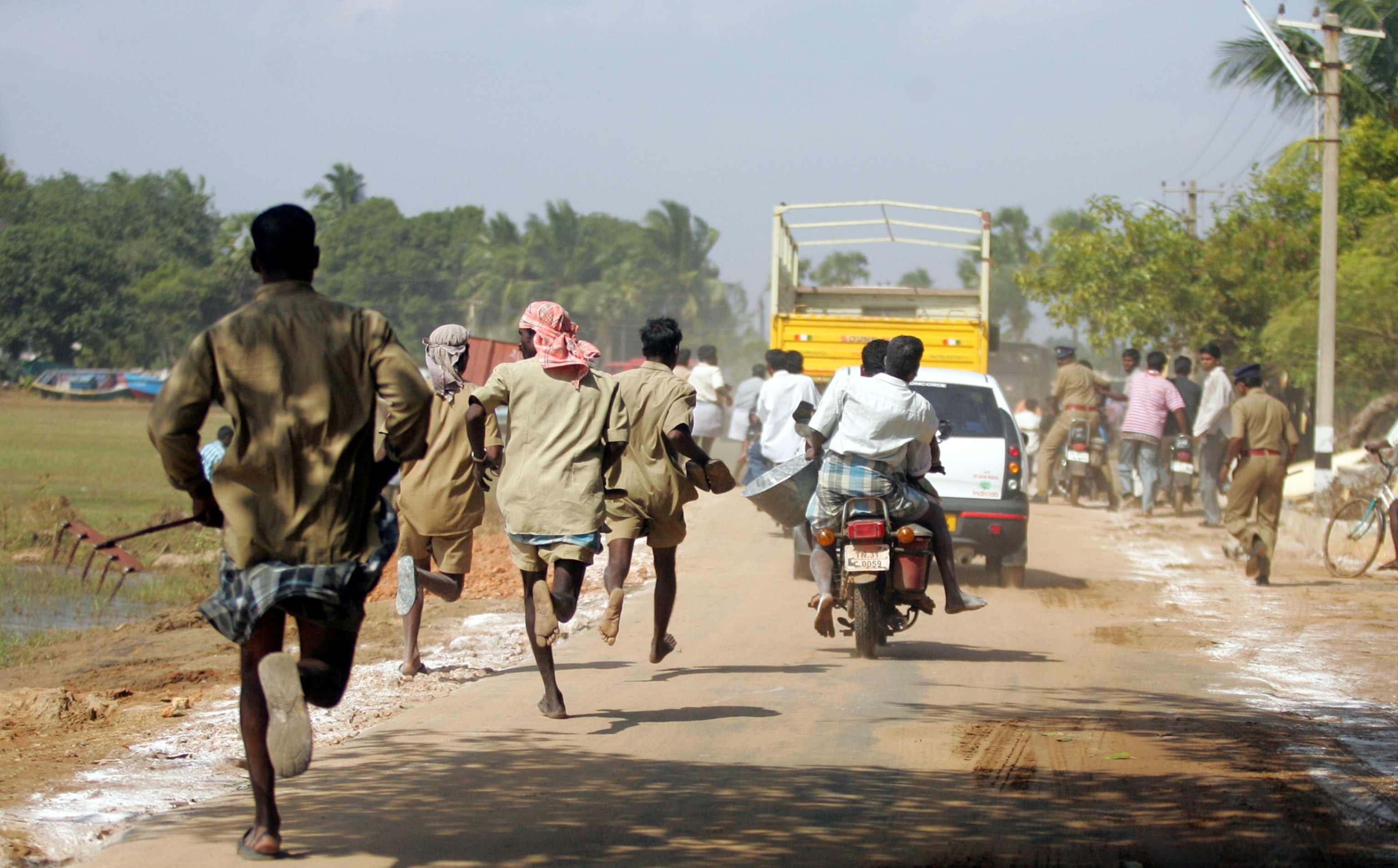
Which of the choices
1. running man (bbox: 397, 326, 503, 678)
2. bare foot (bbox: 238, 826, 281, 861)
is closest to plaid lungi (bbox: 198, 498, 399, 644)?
bare foot (bbox: 238, 826, 281, 861)

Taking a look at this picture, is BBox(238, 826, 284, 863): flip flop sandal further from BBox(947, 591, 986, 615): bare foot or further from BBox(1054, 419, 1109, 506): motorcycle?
BBox(1054, 419, 1109, 506): motorcycle

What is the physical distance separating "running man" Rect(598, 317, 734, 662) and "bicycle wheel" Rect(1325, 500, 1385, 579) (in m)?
7.73

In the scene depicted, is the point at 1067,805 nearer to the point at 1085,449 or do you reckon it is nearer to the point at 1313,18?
the point at 1085,449

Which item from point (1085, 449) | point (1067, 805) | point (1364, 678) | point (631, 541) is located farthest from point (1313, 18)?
point (1067, 805)

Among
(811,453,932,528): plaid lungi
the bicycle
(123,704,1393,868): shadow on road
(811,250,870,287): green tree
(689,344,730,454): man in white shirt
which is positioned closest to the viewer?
(123,704,1393,868): shadow on road

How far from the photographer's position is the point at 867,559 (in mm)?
7305

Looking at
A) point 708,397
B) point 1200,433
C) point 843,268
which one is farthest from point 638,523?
point 843,268

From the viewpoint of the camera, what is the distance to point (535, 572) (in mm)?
5922

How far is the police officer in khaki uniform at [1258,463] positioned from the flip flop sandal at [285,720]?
945cm

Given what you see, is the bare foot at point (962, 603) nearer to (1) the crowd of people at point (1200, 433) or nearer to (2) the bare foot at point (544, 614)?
(2) the bare foot at point (544, 614)

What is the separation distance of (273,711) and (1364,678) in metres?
6.19

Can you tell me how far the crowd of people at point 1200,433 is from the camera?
11258mm

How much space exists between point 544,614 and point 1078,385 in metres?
13.5

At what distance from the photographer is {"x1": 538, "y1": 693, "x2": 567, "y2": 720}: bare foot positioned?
5977mm
